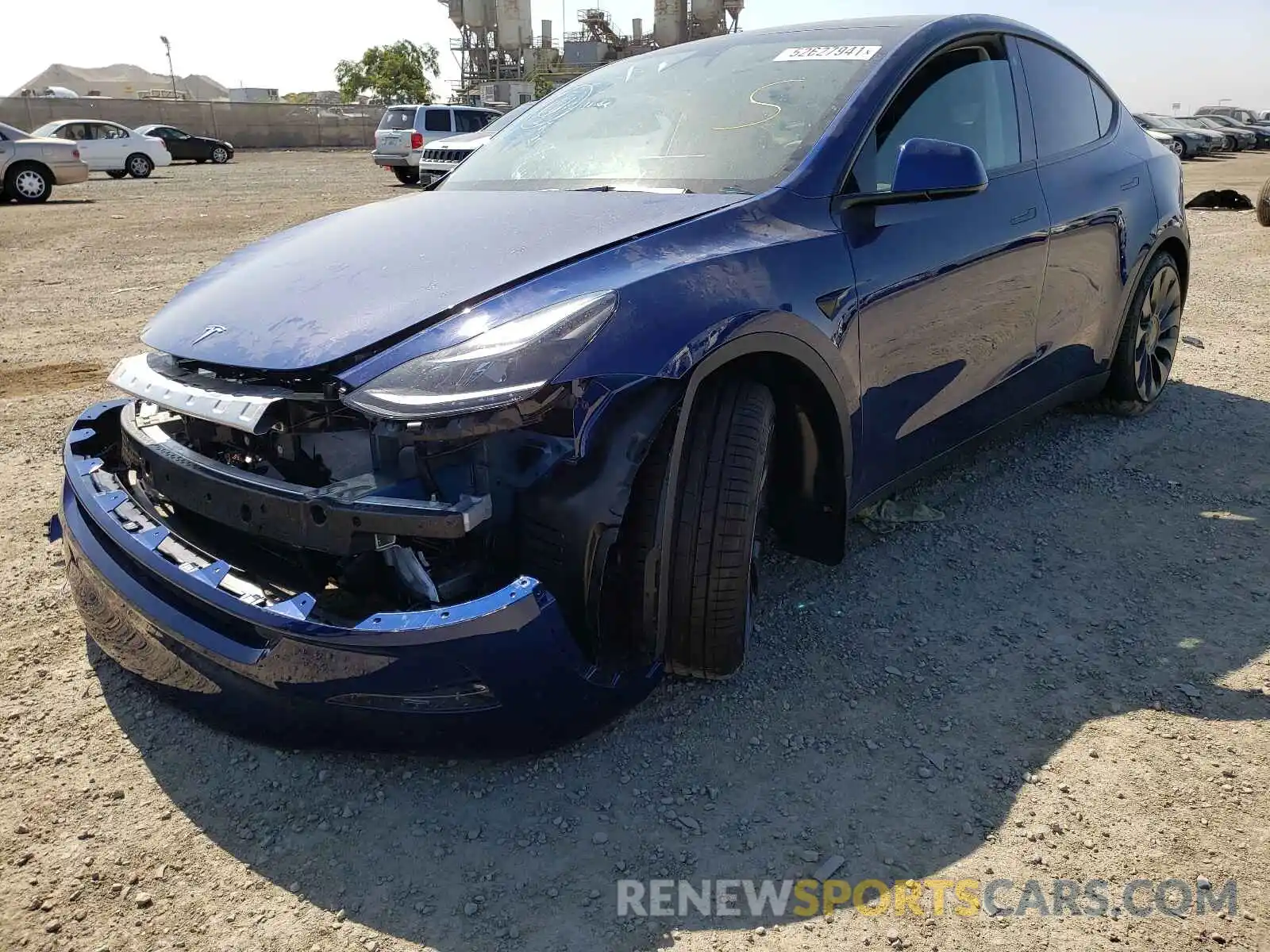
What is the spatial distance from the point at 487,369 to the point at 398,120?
2125 cm

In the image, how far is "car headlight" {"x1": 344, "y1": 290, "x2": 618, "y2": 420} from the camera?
182cm

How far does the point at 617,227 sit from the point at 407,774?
1420 mm

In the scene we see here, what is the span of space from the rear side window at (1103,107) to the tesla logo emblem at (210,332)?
11.9 ft

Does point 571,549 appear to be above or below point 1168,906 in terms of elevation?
above

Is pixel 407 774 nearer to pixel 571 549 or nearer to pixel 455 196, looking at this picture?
pixel 571 549

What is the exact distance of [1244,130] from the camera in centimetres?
3806

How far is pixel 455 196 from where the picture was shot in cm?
307

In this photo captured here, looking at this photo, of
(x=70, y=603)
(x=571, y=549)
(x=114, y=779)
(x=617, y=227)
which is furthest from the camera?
(x=70, y=603)

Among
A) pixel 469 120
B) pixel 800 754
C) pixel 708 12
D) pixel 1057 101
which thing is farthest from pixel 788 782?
pixel 708 12

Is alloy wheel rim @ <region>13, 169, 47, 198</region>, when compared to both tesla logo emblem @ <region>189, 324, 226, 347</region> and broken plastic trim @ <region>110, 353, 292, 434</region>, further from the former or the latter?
tesla logo emblem @ <region>189, 324, 226, 347</region>

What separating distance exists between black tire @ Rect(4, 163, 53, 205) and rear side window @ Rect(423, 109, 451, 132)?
7.48 meters

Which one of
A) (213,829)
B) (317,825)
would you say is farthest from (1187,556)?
(213,829)

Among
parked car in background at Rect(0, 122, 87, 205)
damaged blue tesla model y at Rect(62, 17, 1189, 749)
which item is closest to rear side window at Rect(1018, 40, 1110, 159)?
damaged blue tesla model y at Rect(62, 17, 1189, 749)

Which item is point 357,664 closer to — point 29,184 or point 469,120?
point 29,184
